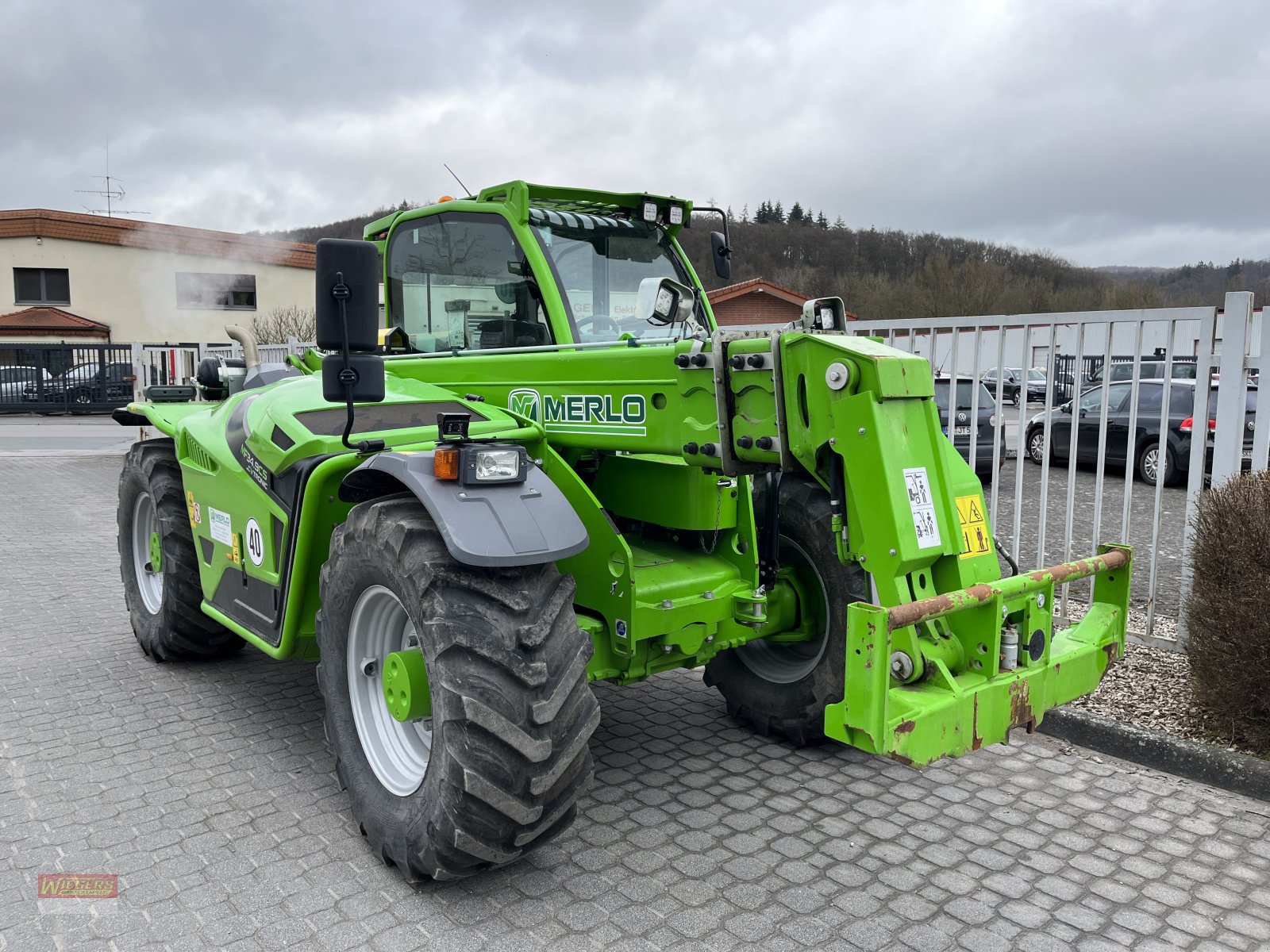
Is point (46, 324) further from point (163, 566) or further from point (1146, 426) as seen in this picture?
point (1146, 426)

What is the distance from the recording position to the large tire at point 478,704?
2.92 m

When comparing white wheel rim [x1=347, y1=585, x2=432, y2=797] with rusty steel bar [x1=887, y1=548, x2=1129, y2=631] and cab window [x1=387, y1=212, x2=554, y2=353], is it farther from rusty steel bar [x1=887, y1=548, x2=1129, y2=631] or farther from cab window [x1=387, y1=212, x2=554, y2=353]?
rusty steel bar [x1=887, y1=548, x2=1129, y2=631]

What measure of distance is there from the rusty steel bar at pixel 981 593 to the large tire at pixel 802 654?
746 millimetres

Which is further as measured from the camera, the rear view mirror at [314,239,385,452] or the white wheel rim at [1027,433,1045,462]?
the white wheel rim at [1027,433,1045,462]

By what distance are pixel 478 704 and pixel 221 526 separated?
229 cm

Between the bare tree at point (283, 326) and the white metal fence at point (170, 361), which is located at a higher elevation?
the bare tree at point (283, 326)

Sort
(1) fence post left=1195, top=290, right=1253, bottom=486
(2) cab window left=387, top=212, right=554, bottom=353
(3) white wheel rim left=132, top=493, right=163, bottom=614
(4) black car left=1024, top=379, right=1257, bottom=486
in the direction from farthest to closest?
(4) black car left=1024, top=379, right=1257, bottom=486
(3) white wheel rim left=132, top=493, right=163, bottom=614
(1) fence post left=1195, top=290, right=1253, bottom=486
(2) cab window left=387, top=212, right=554, bottom=353

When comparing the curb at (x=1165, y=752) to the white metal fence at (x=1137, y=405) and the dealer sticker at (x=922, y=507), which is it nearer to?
the white metal fence at (x=1137, y=405)

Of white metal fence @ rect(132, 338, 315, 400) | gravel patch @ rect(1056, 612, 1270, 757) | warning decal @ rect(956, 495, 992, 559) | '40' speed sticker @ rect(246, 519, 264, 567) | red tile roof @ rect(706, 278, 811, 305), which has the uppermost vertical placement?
red tile roof @ rect(706, 278, 811, 305)

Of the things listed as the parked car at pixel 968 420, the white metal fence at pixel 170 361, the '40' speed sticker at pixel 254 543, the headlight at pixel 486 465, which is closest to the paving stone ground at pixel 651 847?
the '40' speed sticker at pixel 254 543

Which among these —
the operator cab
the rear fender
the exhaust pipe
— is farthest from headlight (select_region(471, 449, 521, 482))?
the exhaust pipe

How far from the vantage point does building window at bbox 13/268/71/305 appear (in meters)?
34.0

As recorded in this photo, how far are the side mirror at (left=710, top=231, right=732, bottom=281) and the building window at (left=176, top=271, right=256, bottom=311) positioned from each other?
45.2 feet

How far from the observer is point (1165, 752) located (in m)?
4.31
